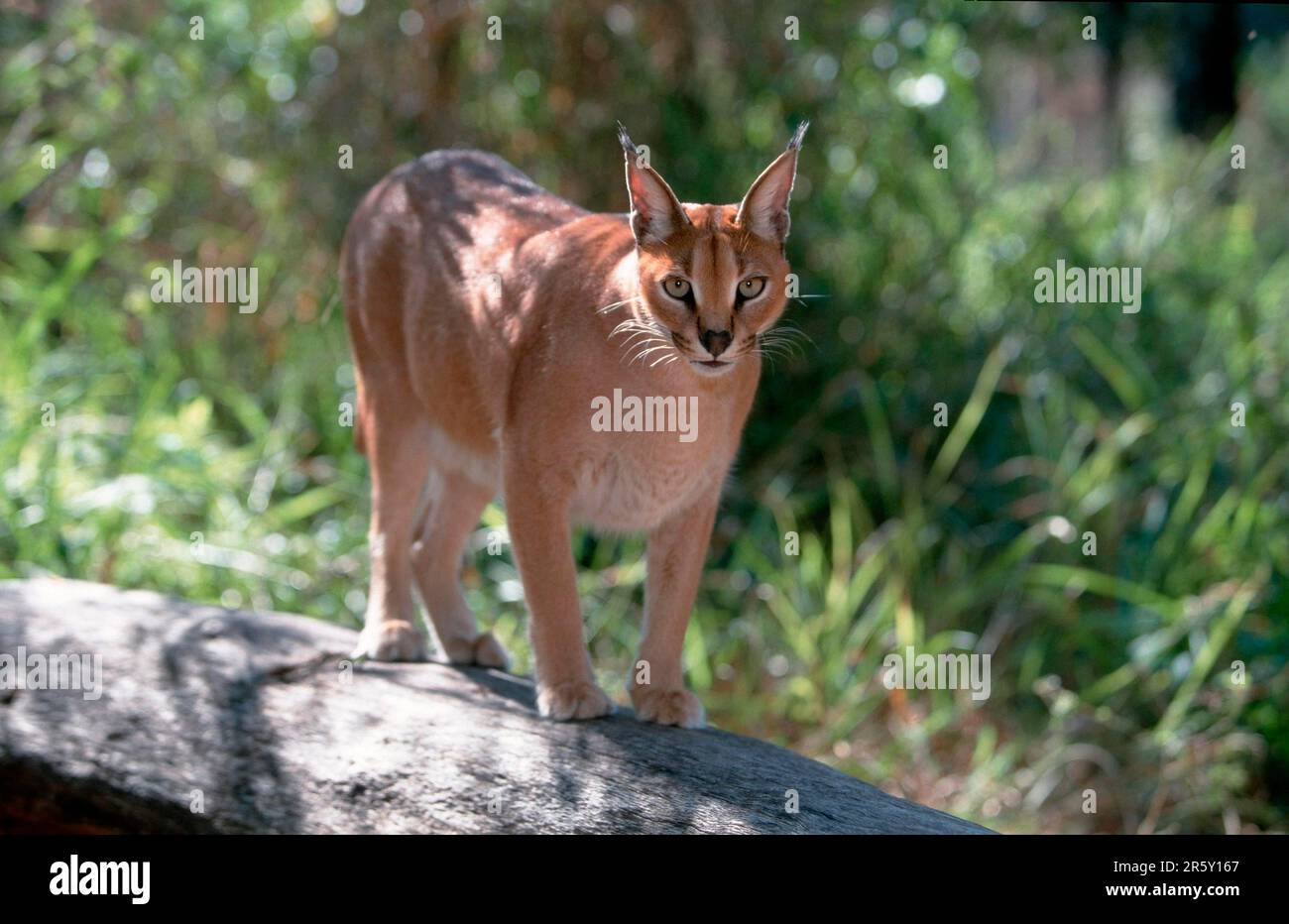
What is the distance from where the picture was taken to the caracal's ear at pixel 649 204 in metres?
3.92

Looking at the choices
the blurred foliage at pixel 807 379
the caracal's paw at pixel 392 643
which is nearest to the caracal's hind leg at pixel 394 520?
the caracal's paw at pixel 392 643

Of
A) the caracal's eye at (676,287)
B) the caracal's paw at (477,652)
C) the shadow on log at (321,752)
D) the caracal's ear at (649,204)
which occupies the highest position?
the caracal's ear at (649,204)

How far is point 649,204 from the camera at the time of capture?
399 cm

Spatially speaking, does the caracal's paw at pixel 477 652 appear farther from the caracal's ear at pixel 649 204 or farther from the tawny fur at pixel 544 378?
the caracal's ear at pixel 649 204

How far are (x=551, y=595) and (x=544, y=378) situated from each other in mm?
678

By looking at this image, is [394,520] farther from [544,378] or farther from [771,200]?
[771,200]

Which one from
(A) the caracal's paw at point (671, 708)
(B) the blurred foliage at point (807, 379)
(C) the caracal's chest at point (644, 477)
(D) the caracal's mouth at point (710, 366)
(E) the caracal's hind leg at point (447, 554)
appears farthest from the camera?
(B) the blurred foliage at point (807, 379)

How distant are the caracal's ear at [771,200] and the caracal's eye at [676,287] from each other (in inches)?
9.9

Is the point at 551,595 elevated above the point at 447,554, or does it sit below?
below

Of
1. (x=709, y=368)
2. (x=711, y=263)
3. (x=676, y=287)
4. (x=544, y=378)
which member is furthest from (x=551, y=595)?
(x=711, y=263)

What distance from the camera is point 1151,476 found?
7.88 metres

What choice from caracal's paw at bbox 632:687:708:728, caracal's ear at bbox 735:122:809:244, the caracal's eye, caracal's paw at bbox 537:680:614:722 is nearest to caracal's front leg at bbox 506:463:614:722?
caracal's paw at bbox 537:680:614:722

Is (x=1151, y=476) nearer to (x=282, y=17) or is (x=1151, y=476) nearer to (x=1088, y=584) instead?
(x=1088, y=584)

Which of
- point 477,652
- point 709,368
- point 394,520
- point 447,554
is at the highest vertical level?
point 709,368
